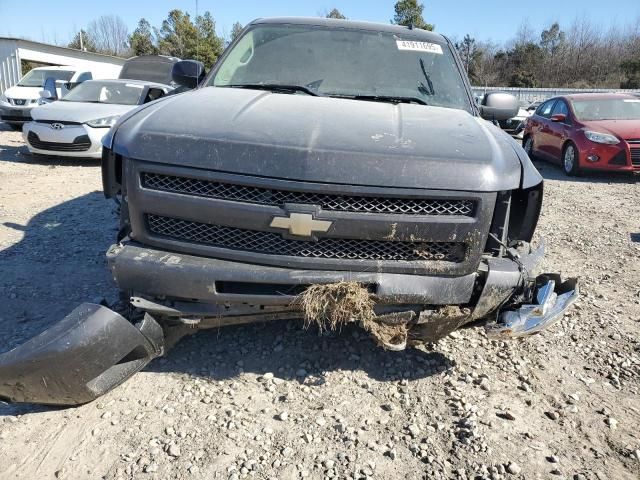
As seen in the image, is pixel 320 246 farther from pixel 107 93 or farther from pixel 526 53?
pixel 526 53

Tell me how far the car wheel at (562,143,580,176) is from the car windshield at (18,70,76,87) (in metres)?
14.2

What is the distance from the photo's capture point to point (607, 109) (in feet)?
33.6

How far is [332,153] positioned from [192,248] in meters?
0.85

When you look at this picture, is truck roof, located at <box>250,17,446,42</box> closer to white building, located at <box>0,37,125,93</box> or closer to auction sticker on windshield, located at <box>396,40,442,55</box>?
auction sticker on windshield, located at <box>396,40,442,55</box>

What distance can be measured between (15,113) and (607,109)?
14.5 metres

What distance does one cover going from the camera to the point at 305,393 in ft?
9.41

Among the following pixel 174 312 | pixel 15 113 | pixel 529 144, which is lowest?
pixel 15 113

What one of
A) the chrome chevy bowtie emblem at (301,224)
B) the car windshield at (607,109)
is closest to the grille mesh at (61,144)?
the chrome chevy bowtie emblem at (301,224)

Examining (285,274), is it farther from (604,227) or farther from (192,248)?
(604,227)

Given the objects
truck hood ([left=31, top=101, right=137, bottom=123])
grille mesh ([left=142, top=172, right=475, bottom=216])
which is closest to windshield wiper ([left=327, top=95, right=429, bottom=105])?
grille mesh ([left=142, top=172, right=475, bottom=216])

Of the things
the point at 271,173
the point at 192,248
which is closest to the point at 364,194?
the point at 271,173

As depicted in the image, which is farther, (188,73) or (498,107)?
(188,73)

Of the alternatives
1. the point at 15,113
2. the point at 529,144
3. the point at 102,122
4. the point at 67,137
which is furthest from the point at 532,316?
the point at 15,113

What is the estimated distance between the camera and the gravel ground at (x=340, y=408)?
2.35m
